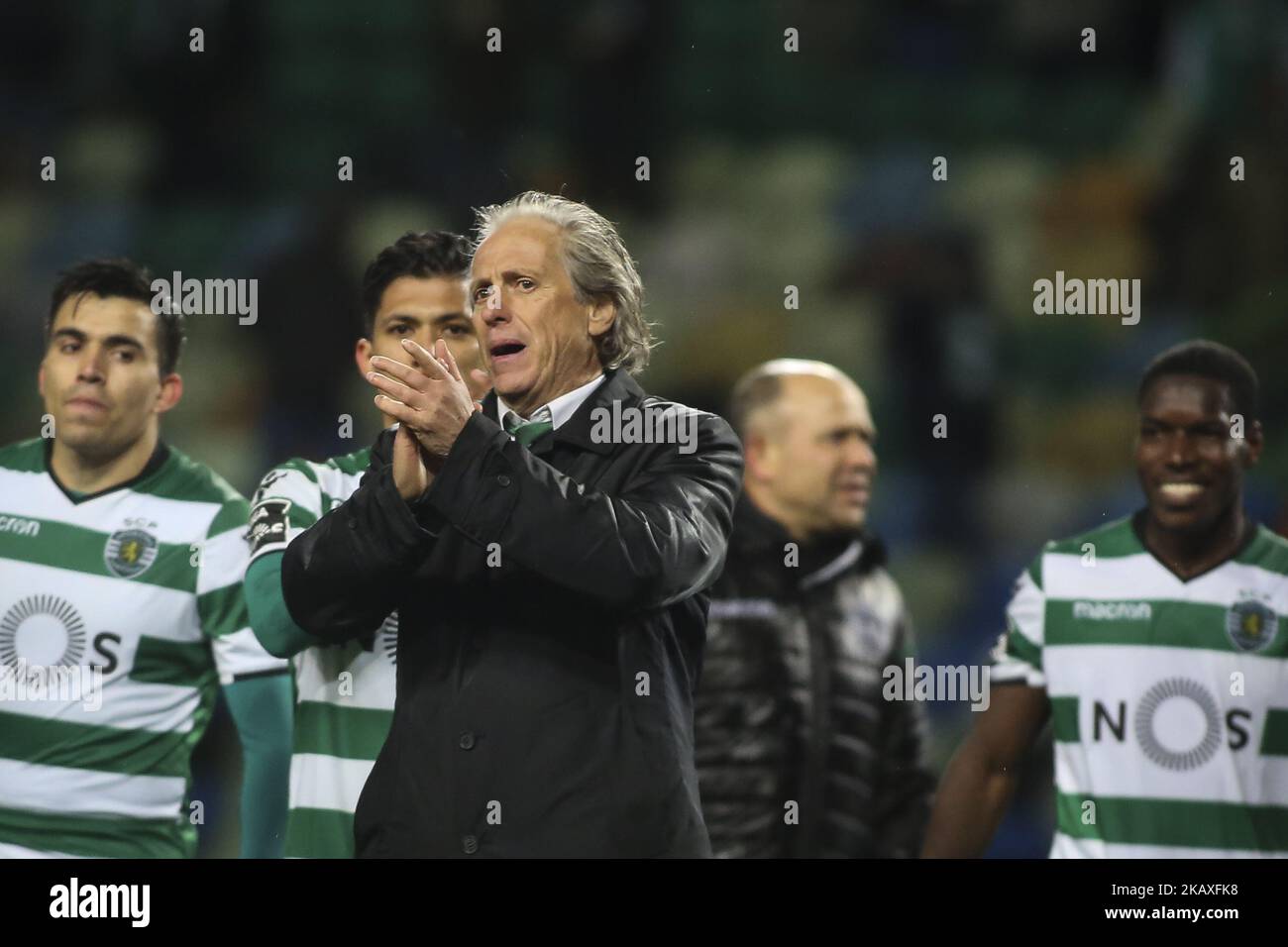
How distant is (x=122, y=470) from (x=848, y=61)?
3.28 meters

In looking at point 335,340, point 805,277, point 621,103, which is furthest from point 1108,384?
point 335,340

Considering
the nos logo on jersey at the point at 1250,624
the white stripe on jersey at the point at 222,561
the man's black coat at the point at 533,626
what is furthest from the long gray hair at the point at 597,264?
the nos logo on jersey at the point at 1250,624

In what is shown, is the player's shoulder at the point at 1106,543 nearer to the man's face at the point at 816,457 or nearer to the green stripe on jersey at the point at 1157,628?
the green stripe on jersey at the point at 1157,628

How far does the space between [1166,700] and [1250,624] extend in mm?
228

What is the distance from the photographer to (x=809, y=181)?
18.2 feet

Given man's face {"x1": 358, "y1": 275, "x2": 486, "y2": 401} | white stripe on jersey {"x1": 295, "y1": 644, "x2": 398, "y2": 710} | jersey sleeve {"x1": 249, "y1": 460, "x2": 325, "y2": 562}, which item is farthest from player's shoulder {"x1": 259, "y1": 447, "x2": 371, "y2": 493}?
white stripe on jersey {"x1": 295, "y1": 644, "x2": 398, "y2": 710}

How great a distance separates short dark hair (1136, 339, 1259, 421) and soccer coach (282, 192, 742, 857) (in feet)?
4.78

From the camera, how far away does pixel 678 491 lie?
7.83 feet

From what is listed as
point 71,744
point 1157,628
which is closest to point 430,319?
point 71,744

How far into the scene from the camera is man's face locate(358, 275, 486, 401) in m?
3.03

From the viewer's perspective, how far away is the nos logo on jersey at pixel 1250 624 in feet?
11.1

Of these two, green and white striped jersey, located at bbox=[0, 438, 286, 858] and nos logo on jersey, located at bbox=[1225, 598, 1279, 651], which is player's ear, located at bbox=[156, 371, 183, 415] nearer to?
green and white striped jersey, located at bbox=[0, 438, 286, 858]
